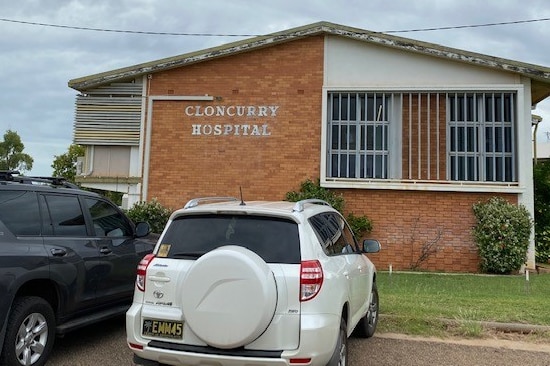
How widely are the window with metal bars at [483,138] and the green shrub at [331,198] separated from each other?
2.70 metres

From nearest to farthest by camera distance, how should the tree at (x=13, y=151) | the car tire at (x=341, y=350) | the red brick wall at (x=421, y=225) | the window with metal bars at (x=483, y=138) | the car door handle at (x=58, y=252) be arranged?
the car tire at (x=341, y=350)
the car door handle at (x=58, y=252)
the red brick wall at (x=421, y=225)
the window with metal bars at (x=483, y=138)
the tree at (x=13, y=151)

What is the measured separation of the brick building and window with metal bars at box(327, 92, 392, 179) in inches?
1.2

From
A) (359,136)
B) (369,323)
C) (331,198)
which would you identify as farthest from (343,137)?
(369,323)

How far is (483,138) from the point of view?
13461 millimetres

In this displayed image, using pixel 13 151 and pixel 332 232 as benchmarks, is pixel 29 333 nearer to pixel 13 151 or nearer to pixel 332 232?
pixel 332 232

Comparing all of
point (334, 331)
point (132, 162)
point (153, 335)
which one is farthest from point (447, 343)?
point (132, 162)

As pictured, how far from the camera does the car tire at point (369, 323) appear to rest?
231 inches

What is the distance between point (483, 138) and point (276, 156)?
5613 millimetres

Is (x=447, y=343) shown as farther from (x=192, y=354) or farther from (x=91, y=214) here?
(x=91, y=214)

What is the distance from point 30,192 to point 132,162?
968 cm

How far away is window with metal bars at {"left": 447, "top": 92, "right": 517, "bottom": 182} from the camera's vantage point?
1339cm

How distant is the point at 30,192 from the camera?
16.9 feet

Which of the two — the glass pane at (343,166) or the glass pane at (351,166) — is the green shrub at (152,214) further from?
the glass pane at (351,166)

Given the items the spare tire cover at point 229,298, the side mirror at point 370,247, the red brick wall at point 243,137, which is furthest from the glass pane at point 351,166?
the spare tire cover at point 229,298
